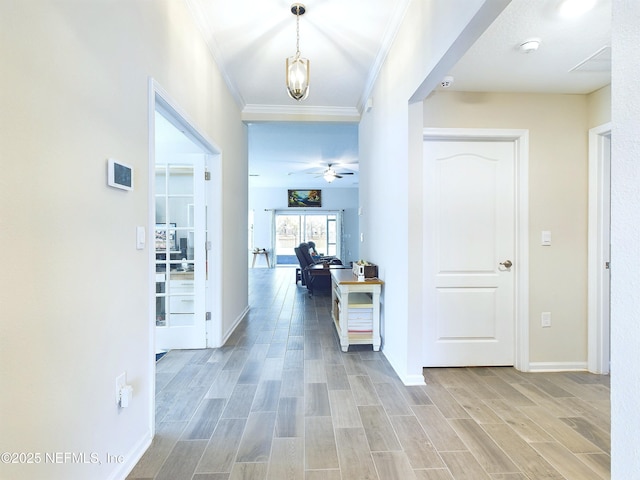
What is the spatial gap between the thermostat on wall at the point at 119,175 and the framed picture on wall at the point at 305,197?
29.9ft

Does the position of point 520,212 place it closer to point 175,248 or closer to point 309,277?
point 175,248

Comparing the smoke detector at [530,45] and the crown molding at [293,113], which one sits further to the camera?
the crown molding at [293,113]

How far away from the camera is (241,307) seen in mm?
4156

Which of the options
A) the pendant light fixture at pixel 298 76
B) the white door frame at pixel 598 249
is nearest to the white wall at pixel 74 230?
the pendant light fixture at pixel 298 76

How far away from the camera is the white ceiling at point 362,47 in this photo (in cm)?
192

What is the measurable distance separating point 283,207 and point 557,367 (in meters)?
8.97

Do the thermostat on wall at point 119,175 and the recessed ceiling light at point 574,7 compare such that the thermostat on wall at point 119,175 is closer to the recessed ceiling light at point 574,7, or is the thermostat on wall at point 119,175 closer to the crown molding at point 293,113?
the recessed ceiling light at point 574,7

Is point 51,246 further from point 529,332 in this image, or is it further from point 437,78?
point 529,332

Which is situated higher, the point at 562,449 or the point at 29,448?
the point at 29,448

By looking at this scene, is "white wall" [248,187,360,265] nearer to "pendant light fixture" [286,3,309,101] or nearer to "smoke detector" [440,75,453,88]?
"smoke detector" [440,75,453,88]

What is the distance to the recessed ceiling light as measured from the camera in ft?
5.57

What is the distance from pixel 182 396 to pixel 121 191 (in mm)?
1554

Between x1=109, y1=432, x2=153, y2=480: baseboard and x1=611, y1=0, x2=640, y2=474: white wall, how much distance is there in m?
1.90

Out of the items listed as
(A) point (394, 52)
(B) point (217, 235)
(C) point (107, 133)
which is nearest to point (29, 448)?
(C) point (107, 133)
